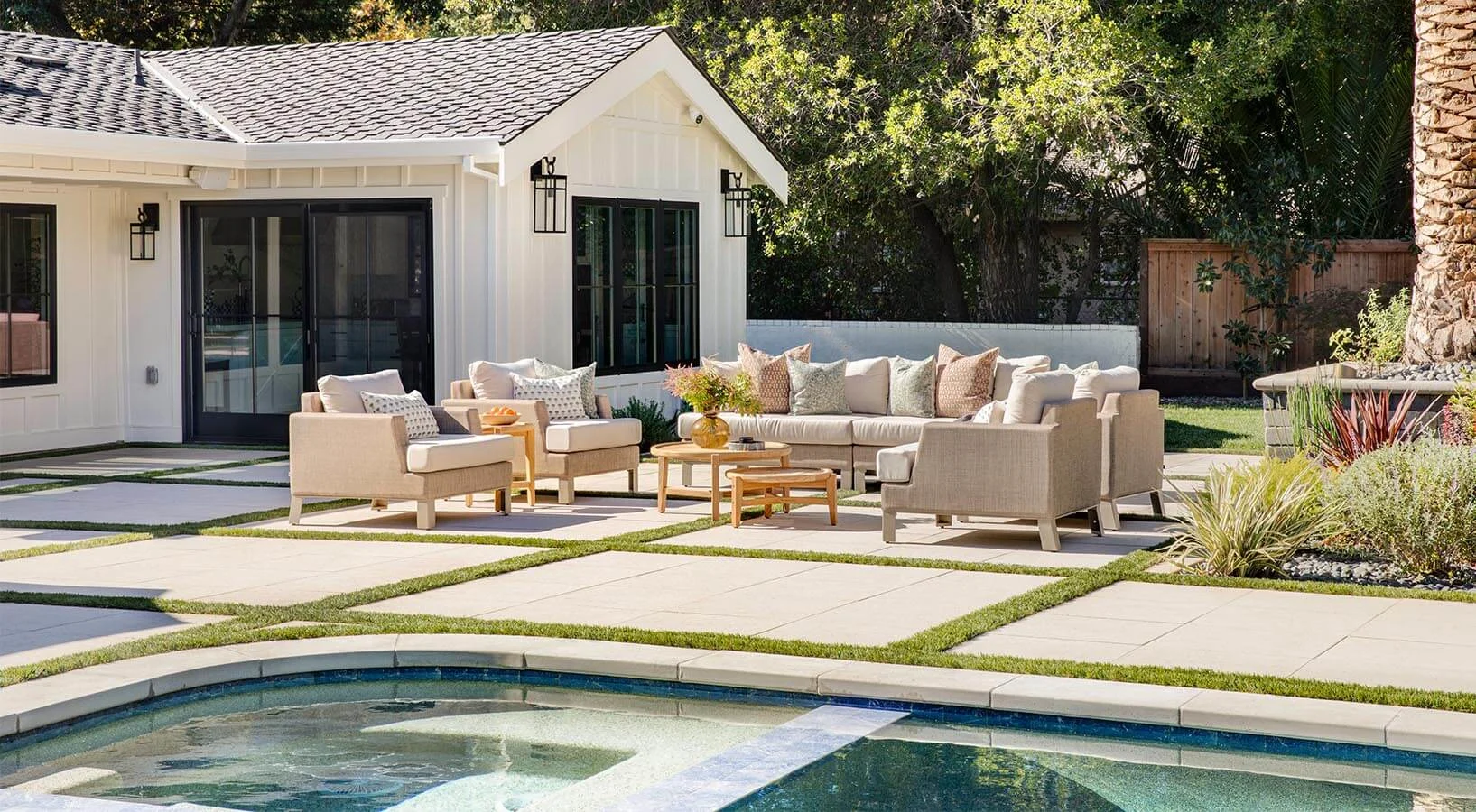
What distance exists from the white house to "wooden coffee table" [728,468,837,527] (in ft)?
13.4

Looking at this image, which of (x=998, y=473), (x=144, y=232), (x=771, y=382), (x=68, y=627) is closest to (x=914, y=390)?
(x=771, y=382)

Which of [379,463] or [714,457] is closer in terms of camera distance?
[379,463]

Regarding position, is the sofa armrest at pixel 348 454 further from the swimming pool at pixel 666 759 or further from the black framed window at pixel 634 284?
the black framed window at pixel 634 284

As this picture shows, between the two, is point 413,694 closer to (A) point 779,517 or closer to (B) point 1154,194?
(A) point 779,517

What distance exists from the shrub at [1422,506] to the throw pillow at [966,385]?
4.09m

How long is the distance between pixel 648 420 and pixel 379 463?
4.83 meters

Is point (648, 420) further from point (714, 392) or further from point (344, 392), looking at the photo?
point (344, 392)

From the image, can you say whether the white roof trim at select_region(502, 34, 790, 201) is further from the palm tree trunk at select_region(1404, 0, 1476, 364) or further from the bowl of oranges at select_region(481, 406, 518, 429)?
the palm tree trunk at select_region(1404, 0, 1476, 364)

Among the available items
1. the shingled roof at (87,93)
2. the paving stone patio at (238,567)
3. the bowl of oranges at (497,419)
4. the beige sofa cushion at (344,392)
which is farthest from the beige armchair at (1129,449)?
the shingled roof at (87,93)

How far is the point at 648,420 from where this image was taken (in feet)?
50.8

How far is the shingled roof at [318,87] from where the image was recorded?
1489 centimetres

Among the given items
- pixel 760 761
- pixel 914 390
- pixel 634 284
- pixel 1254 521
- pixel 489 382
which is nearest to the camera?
pixel 760 761

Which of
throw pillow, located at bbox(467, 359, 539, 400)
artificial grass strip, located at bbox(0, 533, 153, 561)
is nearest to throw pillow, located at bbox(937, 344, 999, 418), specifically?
throw pillow, located at bbox(467, 359, 539, 400)

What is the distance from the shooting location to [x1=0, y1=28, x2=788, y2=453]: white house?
14797 mm
